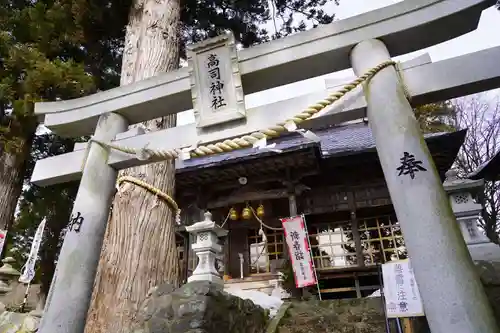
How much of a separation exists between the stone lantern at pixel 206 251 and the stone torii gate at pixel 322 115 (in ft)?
6.29

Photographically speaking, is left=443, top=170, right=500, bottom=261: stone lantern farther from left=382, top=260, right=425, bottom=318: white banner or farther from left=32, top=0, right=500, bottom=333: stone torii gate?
left=32, top=0, right=500, bottom=333: stone torii gate

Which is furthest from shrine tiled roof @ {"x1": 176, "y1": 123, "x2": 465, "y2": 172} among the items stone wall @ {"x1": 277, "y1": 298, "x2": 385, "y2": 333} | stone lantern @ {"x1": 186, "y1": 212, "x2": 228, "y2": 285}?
stone wall @ {"x1": 277, "y1": 298, "x2": 385, "y2": 333}

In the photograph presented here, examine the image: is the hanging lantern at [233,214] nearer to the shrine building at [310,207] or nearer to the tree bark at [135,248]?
the shrine building at [310,207]

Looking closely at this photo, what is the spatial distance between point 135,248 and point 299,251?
16.4ft

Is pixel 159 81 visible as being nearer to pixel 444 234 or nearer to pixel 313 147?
pixel 444 234

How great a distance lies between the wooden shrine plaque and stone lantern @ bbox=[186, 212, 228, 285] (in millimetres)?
2304

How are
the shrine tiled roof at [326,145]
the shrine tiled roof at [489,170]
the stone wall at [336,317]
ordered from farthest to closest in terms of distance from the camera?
1. the shrine tiled roof at [326,145]
2. the shrine tiled roof at [489,170]
3. the stone wall at [336,317]

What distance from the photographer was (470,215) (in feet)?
16.6

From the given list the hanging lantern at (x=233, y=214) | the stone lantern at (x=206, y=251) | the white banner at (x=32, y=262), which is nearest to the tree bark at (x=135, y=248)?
the stone lantern at (x=206, y=251)

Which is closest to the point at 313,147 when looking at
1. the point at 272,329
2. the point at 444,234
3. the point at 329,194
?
the point at 329,194

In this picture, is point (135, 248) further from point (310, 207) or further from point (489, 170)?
point (310, 207)

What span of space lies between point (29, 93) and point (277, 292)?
654 cm

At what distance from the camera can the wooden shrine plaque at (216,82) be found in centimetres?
261

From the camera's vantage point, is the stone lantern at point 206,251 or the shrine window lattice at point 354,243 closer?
the stone lantern at point 206,251
